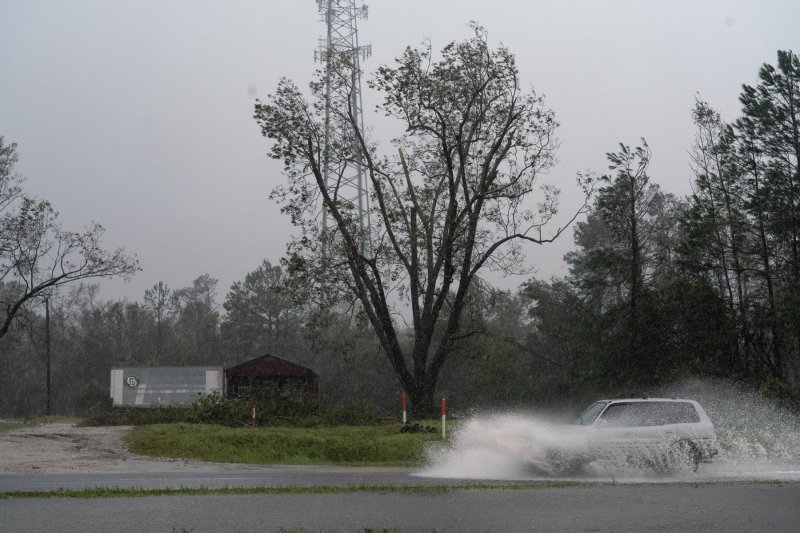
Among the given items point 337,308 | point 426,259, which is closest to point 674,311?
point 426,259

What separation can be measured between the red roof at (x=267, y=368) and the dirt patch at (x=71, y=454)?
19393mm

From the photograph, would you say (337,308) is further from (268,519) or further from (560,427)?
(268,519)

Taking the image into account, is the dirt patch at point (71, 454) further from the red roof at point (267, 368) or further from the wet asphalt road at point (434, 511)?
the red roof at point (267, 368)

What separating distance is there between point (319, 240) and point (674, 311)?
62.5ft

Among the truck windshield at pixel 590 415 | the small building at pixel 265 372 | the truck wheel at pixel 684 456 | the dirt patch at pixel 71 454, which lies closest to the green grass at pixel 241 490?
the truck wheel at pixel 684 456

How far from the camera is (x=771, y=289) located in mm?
42156

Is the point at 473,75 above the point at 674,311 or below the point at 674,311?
above

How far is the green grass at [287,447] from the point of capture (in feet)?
84.4

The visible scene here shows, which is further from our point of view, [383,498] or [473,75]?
[473,75]

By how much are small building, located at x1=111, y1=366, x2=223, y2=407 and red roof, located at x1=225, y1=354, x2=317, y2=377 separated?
1.18 m

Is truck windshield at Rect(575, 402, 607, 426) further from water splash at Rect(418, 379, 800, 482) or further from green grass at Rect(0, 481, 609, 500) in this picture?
green grass at Rect(0, 481, 609, 500)

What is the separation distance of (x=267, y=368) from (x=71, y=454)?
91.5ft

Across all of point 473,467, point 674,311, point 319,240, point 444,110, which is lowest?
point 473,467

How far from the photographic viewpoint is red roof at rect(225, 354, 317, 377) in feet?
171
